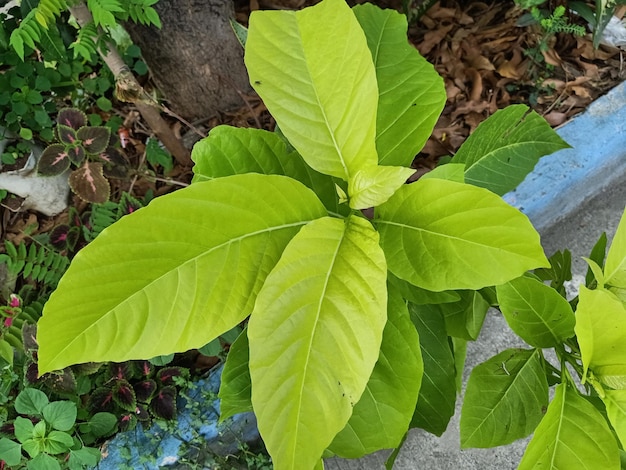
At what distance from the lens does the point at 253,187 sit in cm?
72

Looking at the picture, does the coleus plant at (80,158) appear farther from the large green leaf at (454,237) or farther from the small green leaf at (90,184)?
the large green leaf at (454,237)

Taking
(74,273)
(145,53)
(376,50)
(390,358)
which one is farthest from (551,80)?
(74,273)

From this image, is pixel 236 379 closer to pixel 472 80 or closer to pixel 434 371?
pixel 434 371

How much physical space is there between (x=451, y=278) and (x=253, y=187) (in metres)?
0.31

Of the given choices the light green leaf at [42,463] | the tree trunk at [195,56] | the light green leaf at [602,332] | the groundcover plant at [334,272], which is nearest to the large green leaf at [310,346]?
the groundcover plant at [334,272]

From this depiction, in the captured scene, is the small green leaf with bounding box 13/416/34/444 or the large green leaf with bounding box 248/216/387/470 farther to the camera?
the small green leaf with bounding box 13/416/34/444

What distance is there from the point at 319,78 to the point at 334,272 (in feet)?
0.96

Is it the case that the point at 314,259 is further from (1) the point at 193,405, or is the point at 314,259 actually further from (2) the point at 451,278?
(1) the point at 193,405

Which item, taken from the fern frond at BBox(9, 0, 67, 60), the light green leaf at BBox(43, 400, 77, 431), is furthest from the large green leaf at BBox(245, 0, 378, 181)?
the light green leaf at BBox(43, 400, 77, 431)

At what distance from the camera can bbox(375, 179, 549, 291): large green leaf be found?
690 millimetres

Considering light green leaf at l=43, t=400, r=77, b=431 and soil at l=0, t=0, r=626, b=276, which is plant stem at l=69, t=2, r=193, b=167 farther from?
light green leaf at l=43, t=400, r=77, b=431

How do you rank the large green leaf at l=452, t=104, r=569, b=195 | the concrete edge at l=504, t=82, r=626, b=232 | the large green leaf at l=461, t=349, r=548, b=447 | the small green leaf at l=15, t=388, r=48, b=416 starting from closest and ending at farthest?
1. the large green leaf at l=461, t=349, r=548, b=447
2. the large green leaf at l=452, t=104, r=569, b=195
3. the small green leaf at l=15, t=388, r=48, b=416
4. the concrete edge at l=504, t=82, r=626, b=232

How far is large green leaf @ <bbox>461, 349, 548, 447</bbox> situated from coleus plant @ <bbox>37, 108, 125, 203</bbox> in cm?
124

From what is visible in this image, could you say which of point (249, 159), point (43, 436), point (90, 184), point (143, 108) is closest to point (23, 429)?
point (43, 436)
